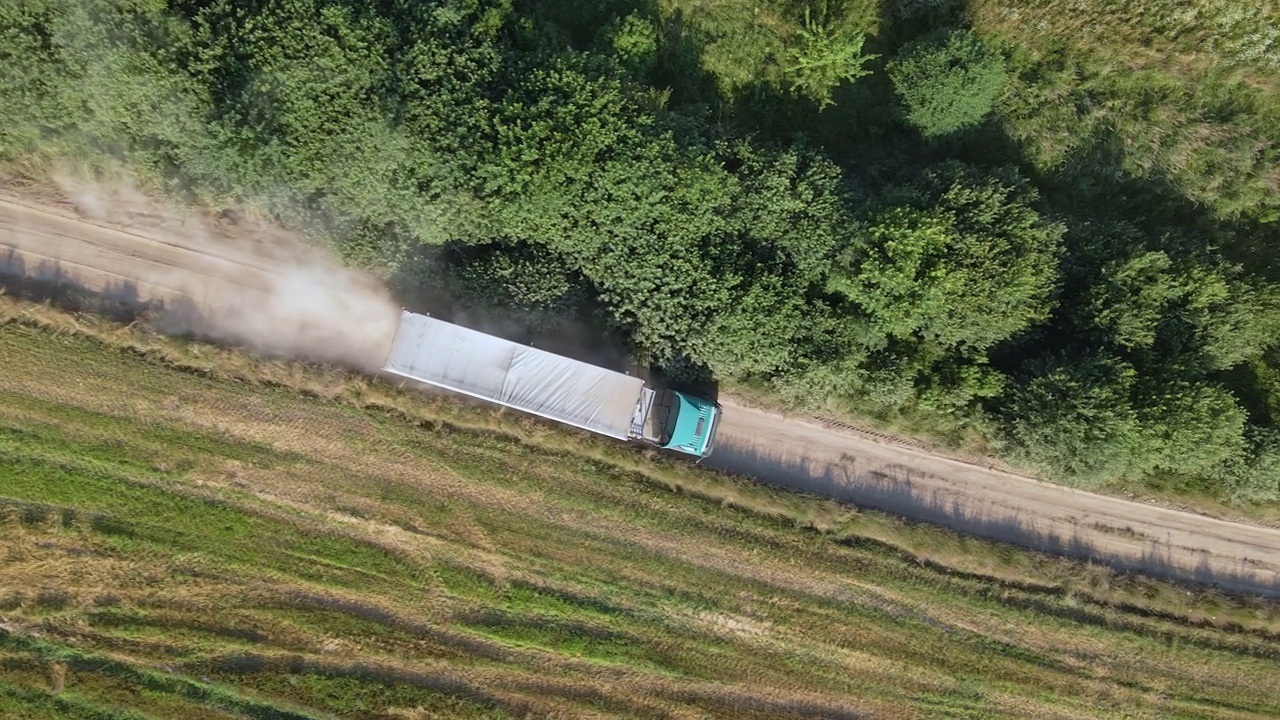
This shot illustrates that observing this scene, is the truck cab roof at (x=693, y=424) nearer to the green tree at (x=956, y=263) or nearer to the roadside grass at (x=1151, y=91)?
the green tree at (x=956, y=263)

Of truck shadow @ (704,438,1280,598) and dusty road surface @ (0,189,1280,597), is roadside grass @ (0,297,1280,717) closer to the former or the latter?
truck shadow @ (704,438,1280,598)

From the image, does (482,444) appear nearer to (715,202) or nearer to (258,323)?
(258,323)

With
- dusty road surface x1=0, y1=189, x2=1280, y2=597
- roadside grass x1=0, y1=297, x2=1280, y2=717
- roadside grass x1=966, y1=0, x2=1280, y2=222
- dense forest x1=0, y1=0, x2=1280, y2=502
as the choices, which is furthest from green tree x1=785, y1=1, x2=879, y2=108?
roadside grass x1=0, y1=297, x2=1280, y2=717

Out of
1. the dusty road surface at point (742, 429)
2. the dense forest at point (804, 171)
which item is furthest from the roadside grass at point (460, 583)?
the dense forest at point (804, 171)

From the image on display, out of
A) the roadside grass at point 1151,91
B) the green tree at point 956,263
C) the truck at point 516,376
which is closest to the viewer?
the green tree at point 956,263

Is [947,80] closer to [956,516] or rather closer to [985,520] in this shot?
[956,516]

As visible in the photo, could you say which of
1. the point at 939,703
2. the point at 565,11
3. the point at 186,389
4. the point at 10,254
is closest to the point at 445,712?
the point at 186,389
